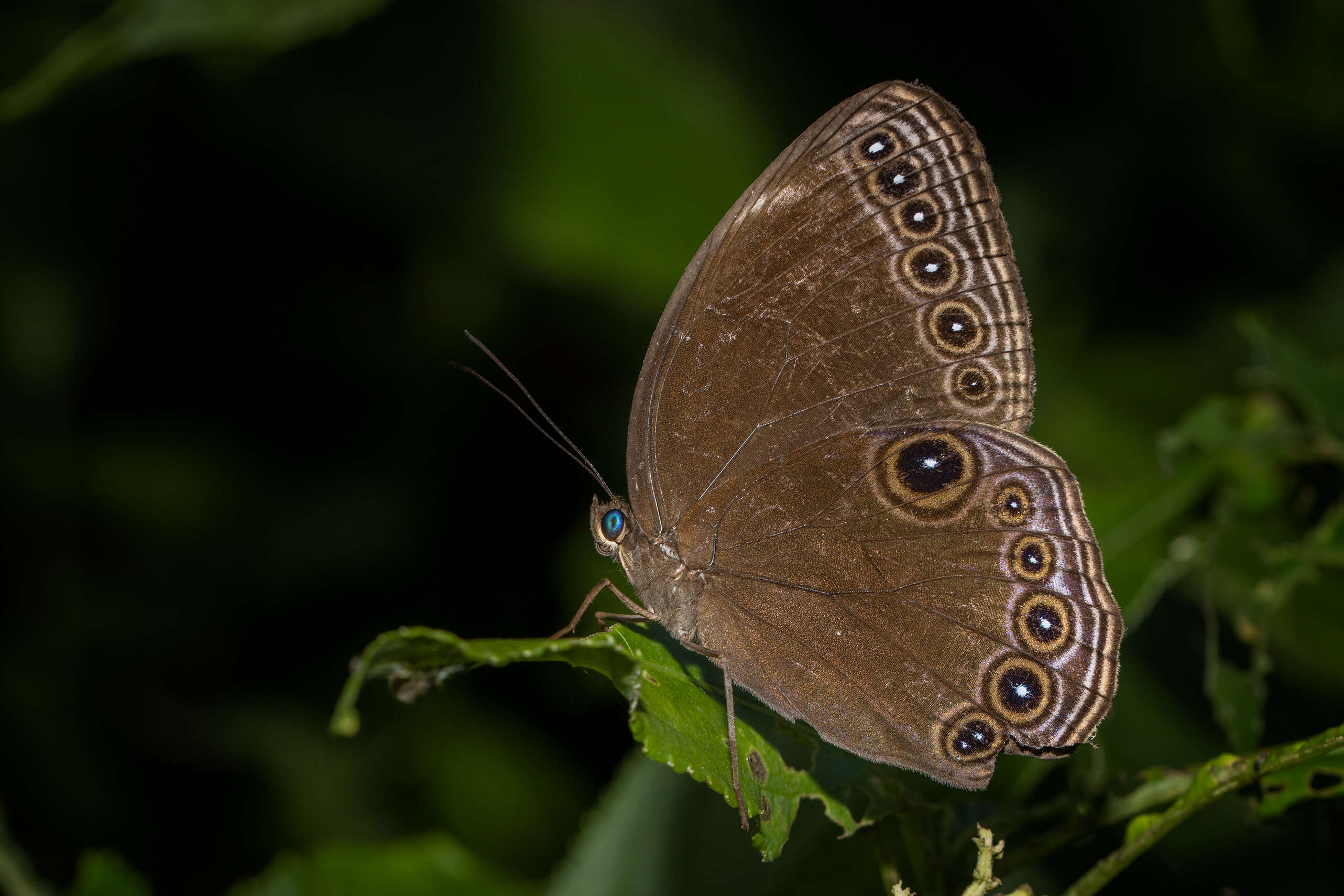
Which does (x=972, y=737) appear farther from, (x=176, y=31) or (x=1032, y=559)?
(x=176, y=31)

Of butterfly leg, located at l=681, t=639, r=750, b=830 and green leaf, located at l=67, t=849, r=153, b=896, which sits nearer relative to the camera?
butterfly leg, located at l=681, t=639, r=750, b=830

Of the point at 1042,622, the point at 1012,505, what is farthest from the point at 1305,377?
the point at 1042,622

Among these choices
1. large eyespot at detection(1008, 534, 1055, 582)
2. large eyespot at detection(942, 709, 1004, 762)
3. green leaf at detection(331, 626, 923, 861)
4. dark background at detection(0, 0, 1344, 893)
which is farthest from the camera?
dark background at detection(0, 0, 1344, 893)

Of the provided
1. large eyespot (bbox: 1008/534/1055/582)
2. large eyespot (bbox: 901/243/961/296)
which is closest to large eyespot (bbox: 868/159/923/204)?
large eyespot (bbox: 901/243/961/296)

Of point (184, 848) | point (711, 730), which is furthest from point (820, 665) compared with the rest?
point (184, 848)

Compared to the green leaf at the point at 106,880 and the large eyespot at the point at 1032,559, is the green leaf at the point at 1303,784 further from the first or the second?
the green leaf at the point at 106,880

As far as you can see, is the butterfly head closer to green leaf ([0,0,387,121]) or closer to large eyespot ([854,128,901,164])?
large eyespot ([854,128,901,164])
